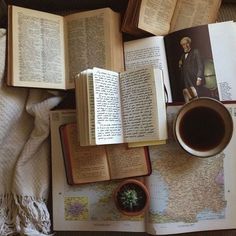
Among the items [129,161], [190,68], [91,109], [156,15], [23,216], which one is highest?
[156,15]

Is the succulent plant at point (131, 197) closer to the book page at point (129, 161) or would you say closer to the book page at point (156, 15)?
the book page at point (129, 161)

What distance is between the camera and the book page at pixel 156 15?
0.89m

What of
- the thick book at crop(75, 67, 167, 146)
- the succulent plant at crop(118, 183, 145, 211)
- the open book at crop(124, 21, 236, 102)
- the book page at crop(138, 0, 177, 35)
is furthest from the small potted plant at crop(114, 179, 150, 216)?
the book page at crop(138, 0, 177, 35)

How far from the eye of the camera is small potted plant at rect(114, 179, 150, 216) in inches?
32.5

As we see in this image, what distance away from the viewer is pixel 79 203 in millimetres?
895

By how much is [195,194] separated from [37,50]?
52 cm

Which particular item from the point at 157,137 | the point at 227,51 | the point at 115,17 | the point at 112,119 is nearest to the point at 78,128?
the point at 112,119

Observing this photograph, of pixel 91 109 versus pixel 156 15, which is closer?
pixel 91 109

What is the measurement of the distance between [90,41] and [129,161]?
1.03ft

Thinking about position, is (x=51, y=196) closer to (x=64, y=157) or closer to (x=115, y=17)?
(x=64, y=157)

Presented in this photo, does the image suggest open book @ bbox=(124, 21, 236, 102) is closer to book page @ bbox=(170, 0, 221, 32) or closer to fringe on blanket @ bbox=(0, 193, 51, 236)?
book page @ bbox=(170, 0, 221, 32)

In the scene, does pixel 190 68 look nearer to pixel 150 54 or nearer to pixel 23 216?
pixel 150 54

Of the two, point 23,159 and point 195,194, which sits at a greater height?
point 23,159

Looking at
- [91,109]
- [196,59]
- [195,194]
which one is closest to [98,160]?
[91,109]
